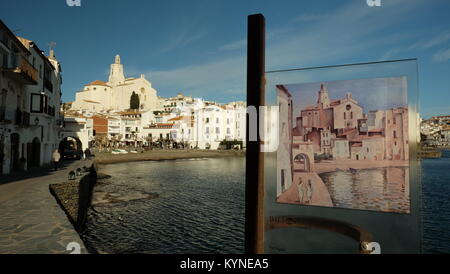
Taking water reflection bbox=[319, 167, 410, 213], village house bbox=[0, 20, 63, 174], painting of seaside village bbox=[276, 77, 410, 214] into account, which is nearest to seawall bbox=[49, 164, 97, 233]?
village house bbox=[0, 20, 63, 174]

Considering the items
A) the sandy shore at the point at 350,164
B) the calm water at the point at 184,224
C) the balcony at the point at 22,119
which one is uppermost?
the balcony at the point at 22,119

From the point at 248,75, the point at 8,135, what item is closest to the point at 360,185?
the point at 248,75

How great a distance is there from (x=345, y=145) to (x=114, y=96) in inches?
5991

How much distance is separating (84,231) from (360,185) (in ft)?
37.7

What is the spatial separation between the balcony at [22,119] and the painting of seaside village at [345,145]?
810 inches

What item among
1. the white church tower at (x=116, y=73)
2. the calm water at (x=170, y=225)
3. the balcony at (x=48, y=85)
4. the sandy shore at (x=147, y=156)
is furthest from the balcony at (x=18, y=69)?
the white church tower at (x=116, y=73)

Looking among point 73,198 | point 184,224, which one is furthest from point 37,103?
point 184,224

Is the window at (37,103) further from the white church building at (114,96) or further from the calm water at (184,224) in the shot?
the white church building at (114,96)

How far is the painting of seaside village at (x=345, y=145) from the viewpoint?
418 centimetres

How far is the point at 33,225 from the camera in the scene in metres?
7.69

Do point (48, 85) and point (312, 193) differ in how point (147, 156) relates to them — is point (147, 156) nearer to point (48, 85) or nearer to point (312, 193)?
point (48, 85)

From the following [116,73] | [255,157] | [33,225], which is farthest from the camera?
[116,73]
